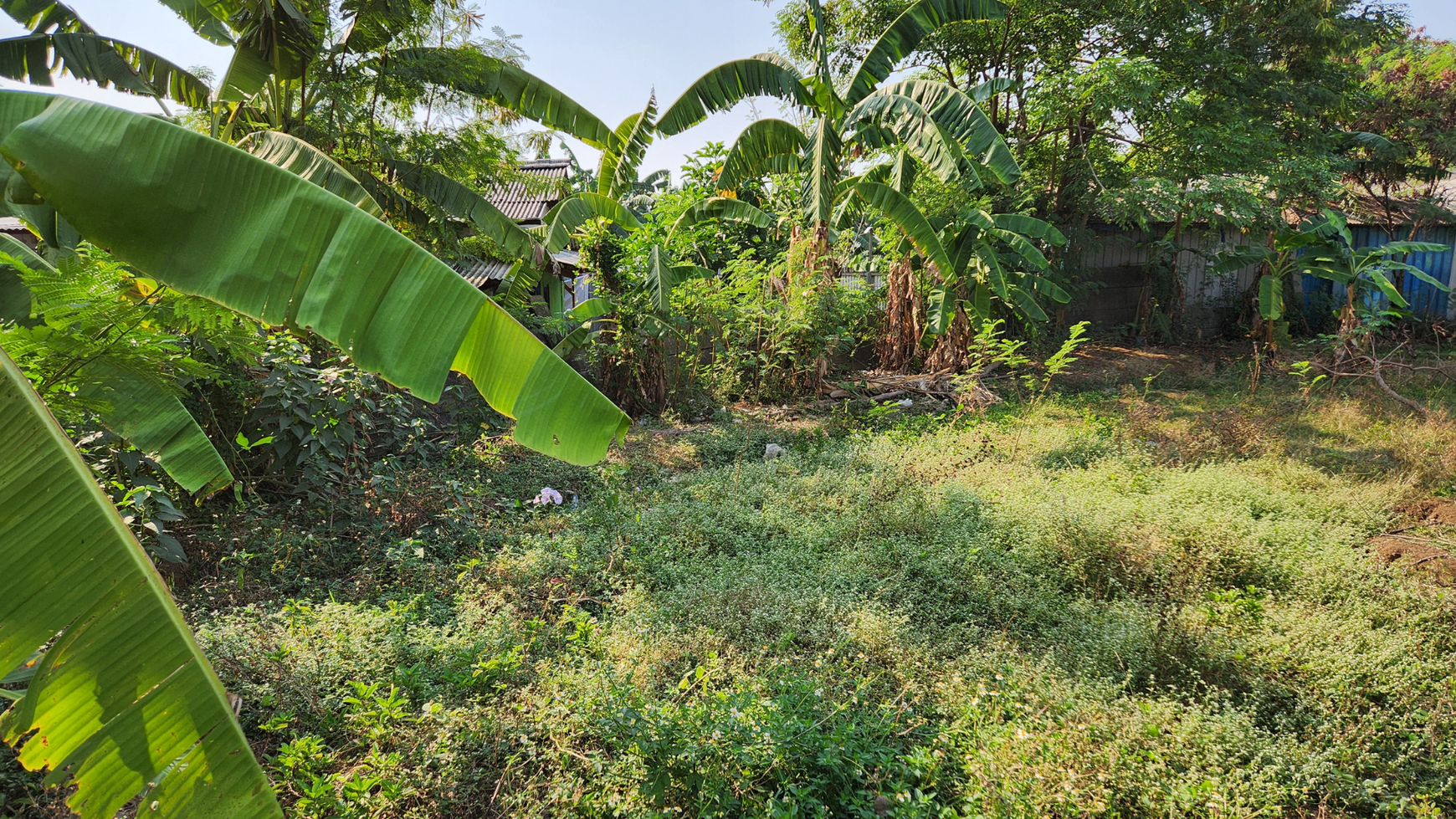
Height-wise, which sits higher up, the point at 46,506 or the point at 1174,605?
the point at 46,506

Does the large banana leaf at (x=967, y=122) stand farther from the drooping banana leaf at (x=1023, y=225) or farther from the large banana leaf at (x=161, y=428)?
the large banana leaf at (x=161, y=428)

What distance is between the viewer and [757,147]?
7469mm

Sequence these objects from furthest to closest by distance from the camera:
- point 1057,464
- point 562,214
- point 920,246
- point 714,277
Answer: point 714,277
point 920,246
point 562,214
point 1057,464

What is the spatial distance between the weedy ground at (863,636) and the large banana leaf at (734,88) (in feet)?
12.8

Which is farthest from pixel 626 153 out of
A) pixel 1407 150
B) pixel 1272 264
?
pixel 1407 150

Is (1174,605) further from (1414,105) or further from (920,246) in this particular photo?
(1414,105)

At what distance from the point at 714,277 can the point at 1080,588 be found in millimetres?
5572

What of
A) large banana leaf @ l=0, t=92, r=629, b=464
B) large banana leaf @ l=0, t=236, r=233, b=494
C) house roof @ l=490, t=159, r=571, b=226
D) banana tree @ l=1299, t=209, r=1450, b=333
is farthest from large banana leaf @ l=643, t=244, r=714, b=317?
banana tree @ l=1299, t=209, r=1450, b=333

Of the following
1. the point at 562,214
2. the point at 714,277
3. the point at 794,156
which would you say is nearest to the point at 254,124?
the point at 562,214

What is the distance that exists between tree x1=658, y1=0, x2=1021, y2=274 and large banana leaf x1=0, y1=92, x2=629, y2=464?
5233 mm

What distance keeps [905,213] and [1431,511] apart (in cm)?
483

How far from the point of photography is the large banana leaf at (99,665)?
131cm

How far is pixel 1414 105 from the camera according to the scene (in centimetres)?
1144

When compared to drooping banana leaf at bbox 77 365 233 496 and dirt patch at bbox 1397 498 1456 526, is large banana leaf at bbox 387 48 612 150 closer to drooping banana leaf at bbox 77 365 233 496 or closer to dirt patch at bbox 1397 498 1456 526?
drooping banana leaf at bbox 77 365 233 496
